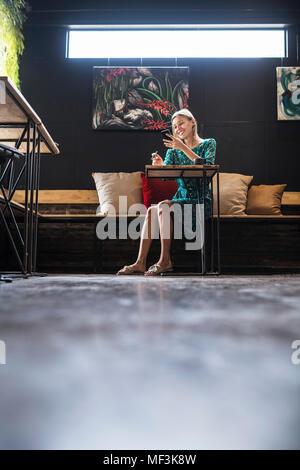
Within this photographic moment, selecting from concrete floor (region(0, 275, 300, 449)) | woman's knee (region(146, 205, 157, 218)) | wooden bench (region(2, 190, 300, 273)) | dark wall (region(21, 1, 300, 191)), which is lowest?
concrete floor (region(0, 275, 300, 449))

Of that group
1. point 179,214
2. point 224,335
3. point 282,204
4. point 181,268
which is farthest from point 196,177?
point 224,335

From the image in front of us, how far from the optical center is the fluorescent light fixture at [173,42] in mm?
4766

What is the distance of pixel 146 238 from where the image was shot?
2676 mm

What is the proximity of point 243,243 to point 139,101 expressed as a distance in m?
2.25

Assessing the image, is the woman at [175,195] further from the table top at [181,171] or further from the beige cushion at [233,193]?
the beige cushion at [233,193]

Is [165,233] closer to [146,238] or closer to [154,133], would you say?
[146,238]

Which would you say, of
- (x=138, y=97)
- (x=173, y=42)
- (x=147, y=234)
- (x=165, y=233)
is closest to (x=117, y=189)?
(x=138, y=97)

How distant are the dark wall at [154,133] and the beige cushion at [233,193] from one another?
50cm

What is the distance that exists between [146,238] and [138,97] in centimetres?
254

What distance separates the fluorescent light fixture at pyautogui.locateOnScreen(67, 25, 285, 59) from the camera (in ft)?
15.6

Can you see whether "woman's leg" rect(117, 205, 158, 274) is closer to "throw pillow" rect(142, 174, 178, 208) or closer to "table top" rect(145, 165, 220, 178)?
"table top" rect(145, 165, 220, 178)

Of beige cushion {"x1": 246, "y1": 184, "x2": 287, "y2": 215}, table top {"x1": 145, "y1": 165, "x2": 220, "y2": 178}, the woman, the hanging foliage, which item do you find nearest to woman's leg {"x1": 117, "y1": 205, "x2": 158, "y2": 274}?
the woman

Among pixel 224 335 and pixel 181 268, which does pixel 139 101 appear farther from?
pixel 224 335

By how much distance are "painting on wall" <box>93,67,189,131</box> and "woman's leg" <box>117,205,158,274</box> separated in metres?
2.09
